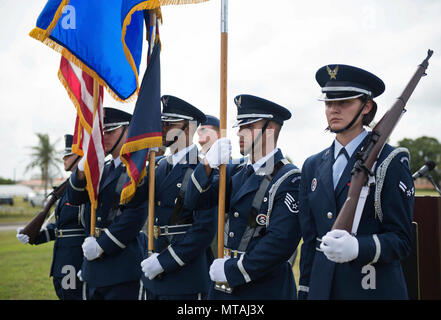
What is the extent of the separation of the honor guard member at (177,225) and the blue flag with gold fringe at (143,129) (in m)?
0.24

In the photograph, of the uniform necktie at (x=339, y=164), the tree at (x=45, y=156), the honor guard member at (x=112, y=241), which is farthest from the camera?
the tree at (x=45, y=156)

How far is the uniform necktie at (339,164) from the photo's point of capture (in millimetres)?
3002

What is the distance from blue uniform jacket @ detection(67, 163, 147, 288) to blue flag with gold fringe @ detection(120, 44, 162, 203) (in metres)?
0.34

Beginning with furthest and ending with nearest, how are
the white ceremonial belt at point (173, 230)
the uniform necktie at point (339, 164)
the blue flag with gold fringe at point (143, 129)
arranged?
1. the blue flag with gold fringe at point (143, 129)
2. the white ceremonial belt at point (173, 230)
3. the uniform necktie at point (339, 164)

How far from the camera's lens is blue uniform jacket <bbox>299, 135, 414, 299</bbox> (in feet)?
8.66

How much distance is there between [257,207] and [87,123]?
2.84 metres

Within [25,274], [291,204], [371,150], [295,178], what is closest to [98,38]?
[295,178]

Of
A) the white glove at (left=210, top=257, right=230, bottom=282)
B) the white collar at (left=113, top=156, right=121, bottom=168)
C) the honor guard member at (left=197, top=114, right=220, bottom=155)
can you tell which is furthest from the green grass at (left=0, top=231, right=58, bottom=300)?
the white glove at (left=210, top=257, right=230, bottom=282)

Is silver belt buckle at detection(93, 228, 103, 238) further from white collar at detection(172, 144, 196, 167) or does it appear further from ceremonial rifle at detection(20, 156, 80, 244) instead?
ceremonial rifle at detection(20, 156, 80, 244)

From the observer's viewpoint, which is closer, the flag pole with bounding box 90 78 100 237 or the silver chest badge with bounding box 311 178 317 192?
the silver chest badge with bounding box 311 178 317 192

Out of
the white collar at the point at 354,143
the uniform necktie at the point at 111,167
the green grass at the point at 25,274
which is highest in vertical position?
the white collar at the point at 354,143

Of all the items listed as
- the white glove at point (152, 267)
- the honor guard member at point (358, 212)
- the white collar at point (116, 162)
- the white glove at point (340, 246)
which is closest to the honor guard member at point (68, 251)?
the white collar at point (116, 162)

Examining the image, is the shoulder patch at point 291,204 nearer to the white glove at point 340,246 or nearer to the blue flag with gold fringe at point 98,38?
the white glove at point 340,246

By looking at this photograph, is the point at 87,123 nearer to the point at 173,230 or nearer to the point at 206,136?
the point at 206,136
